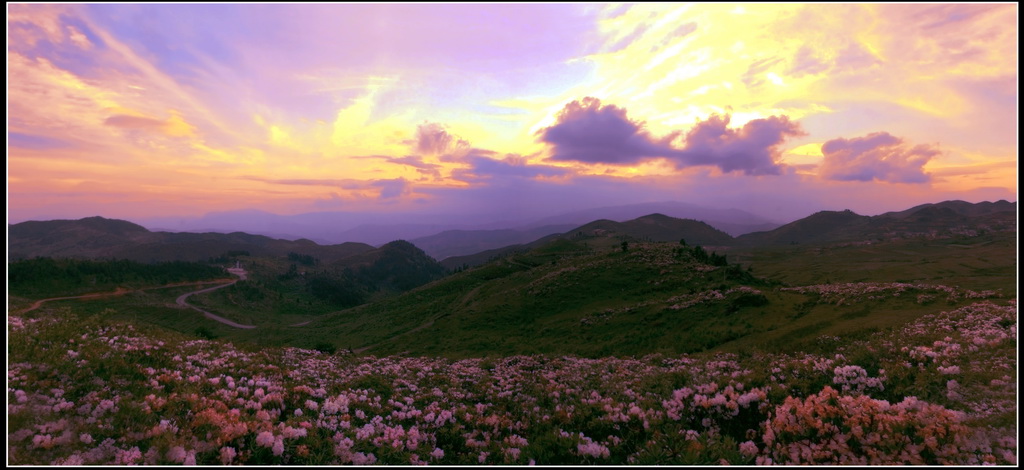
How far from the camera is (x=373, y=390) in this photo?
34.6ft

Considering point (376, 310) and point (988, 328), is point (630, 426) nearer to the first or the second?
point (988, 328)

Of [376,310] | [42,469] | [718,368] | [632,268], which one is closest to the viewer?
[42,469]

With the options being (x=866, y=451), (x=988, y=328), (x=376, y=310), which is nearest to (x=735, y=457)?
(x=866, y=451)

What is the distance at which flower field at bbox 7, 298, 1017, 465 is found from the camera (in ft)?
19.4

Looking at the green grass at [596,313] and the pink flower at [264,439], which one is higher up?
the pink flower at [264,439]

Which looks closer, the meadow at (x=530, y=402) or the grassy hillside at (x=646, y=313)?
the meadow at (x=530, y=402)

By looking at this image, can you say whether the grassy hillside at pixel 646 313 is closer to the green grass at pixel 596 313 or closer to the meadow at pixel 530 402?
the green grass at pixel 596 313

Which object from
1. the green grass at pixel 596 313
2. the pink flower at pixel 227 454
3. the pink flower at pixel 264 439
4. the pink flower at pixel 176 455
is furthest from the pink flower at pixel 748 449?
the green grass at pixel 596 313

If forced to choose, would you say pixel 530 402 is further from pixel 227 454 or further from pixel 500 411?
pixel 227 454

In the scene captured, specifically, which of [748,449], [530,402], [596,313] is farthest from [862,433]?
[596,313]

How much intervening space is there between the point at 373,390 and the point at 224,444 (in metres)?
4.61

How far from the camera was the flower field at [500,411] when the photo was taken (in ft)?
19.4

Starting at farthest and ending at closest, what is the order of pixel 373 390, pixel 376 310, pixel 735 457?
1. pixel 376 310
2. pixel 373 390
3. pixel 735 457

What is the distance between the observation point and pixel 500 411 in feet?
31.1
